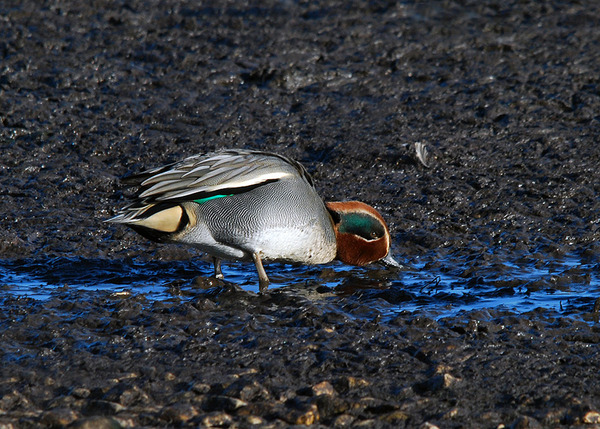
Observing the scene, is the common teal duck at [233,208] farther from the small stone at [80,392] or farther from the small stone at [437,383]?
the small stone at [437,383]

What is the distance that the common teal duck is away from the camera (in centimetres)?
530

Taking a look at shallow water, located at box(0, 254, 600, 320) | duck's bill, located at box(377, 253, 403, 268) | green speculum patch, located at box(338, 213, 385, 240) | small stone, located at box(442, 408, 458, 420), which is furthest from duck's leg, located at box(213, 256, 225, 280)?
small stone, located at box(442, 408, 458, 420)

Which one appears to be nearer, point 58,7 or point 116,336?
point 116,336

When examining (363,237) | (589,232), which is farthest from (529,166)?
(363,237)

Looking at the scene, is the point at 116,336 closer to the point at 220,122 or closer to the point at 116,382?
the point at 116,382

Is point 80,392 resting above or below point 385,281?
above

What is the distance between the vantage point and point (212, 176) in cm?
537

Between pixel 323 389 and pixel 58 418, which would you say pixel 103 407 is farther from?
pixel 323 389

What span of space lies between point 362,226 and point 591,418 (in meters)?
2.42

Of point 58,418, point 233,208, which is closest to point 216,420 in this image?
point 58,418

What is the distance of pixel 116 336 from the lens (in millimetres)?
4469

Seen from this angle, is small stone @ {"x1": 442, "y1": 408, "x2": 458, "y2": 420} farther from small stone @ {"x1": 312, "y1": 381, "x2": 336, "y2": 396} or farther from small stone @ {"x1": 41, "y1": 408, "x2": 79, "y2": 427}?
small stone @ {"x1": 41, "y1": 408, "x2": 79, "y2": 427}

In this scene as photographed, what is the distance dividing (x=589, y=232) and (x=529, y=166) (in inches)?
46.1

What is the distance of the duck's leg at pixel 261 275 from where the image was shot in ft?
18.0
